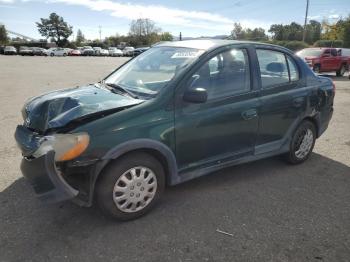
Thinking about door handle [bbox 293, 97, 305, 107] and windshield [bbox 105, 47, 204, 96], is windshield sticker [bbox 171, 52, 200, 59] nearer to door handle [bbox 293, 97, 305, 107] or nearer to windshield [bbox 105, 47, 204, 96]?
windshield [bbox 105, 47, 204, 96]

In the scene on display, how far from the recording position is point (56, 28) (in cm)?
9588

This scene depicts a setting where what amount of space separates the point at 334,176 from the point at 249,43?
6.98 feet

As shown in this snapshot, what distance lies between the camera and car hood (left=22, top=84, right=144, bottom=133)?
3158 millimetres

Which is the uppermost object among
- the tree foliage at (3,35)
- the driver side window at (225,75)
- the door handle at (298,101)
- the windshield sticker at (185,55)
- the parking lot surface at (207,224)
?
the tree foliage at (3,35)

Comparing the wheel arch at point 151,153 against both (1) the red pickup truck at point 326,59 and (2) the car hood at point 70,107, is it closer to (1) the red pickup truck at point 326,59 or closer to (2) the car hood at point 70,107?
(2) the car hood at point 70,107

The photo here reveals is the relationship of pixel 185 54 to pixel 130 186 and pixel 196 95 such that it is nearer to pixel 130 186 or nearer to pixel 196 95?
pixel 196 95

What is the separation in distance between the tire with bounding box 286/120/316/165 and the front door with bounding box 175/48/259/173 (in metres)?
0.93

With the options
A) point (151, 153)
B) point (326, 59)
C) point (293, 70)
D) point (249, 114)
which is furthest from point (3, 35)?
point (151, 153)

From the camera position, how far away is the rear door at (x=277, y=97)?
4227 mm

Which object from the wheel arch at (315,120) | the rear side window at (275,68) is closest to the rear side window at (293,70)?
the rear side window at (275,68)

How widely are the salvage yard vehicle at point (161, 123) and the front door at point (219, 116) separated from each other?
0.01 metres

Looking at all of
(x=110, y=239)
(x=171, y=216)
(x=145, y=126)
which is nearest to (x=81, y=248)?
(x=110, y=239)

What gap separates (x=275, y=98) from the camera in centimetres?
430

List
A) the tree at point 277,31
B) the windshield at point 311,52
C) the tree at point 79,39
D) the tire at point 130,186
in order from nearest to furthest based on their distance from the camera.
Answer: the tire at point 130,186 < the windshield at point 311,52 < the tree at point 277,31 < the tree at point 79,39
